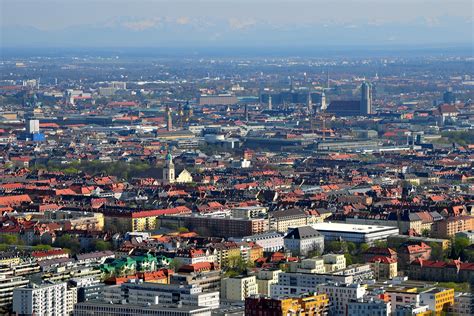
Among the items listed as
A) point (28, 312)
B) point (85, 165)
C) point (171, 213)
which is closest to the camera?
point (28, 312)

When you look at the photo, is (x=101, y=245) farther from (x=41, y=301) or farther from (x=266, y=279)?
(x=41, y=301)

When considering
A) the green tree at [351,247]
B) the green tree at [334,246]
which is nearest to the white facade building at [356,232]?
the green tree at [351,247]

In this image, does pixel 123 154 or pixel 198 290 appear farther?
pixel 123 154

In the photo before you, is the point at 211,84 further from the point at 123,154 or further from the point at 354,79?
the point at 123,154

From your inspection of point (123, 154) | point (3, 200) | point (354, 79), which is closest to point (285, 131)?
point (123, 154)

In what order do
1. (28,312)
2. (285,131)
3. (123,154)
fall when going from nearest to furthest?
(28,312) → (123,154) → (285,131)

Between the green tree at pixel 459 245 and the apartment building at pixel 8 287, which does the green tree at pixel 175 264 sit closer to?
the apartment building at pixel 8 287

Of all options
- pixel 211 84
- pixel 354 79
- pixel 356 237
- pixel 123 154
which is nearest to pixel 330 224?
pixel 356 237

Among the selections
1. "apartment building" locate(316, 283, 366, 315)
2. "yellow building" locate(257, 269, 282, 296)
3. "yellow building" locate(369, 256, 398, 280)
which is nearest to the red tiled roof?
"yellow building" locate(369, 256, 398, 280)
